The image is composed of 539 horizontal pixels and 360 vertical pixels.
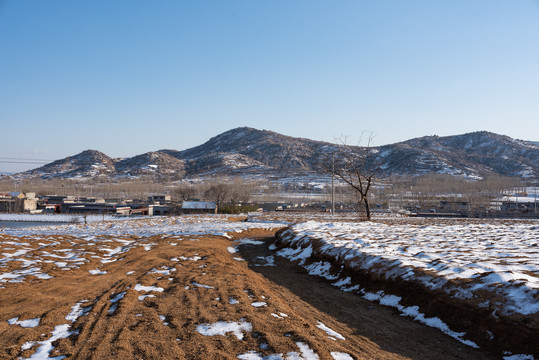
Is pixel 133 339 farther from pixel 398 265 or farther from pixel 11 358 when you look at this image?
pixel 398 265

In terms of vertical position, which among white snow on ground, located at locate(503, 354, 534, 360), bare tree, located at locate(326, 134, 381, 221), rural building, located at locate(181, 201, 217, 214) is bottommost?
rural building, located at locate(181, 201, 217, 214)

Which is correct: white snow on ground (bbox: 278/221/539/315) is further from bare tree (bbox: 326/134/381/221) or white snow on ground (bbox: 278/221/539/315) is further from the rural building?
the rural building

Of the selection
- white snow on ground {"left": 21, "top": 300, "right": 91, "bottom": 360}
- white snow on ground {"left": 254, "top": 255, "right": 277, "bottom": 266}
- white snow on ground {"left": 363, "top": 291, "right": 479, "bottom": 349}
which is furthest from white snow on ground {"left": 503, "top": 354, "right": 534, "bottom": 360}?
white snow on ground {"left": 254, "top": 255, "right": 277, "bottom": 266}

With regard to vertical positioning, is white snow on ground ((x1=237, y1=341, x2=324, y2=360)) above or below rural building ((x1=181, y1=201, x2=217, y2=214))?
above

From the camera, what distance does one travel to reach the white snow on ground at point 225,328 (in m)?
5.33

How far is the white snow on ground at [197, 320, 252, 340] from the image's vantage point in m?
5.33

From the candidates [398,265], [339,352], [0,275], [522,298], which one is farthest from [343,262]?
[0,275]

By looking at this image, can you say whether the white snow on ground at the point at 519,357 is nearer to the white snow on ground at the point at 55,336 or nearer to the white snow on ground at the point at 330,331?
the white snow on ground at the point at 330,331

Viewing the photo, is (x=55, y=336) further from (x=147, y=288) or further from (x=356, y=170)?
(x=356, y=170)

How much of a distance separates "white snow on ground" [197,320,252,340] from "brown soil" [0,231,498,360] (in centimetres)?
12

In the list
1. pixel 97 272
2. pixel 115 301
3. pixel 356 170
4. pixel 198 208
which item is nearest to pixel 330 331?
pixel 115 301

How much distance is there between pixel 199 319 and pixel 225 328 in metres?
0.64

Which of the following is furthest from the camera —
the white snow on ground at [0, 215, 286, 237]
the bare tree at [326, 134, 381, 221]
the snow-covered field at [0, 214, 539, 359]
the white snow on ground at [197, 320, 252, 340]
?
the bare tree at [326, 134, 381, 221]

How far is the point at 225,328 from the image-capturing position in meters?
5.53
